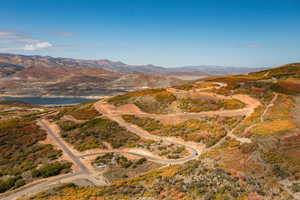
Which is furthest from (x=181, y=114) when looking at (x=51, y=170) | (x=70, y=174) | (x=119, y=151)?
(x=51, y=170)

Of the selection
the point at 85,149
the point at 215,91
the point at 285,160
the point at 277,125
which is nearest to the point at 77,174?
the point at 85,149

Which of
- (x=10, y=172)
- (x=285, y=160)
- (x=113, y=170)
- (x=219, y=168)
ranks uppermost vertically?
(x=285, y=160)

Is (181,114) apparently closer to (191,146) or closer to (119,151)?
(191,146)

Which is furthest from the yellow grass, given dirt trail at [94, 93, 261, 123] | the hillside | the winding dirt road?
dirt trail at [94, 93, 261, 123]

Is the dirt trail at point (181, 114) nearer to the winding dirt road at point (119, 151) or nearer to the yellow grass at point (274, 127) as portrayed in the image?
the winding dirt road at point (119, 151)

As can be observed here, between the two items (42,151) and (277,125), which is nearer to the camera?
(277,125)

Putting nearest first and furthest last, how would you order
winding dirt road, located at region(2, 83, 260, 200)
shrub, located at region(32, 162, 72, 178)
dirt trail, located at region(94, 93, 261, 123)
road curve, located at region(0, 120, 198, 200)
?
road curve, located at region(0, 120, 198, 200)
winding dirt road, located at region(2, 83, 260, 200)
shrub, located at region(32, 162, 72, 178)
dirt trail, located at region(94, 93, 261, 123)

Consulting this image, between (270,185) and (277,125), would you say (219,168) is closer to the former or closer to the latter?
(270,185)

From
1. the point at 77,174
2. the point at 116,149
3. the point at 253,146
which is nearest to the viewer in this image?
the point at 253,146

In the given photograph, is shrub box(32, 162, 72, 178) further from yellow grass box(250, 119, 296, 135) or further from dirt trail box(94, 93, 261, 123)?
yellow grass box(250, 119, 296, 135)
